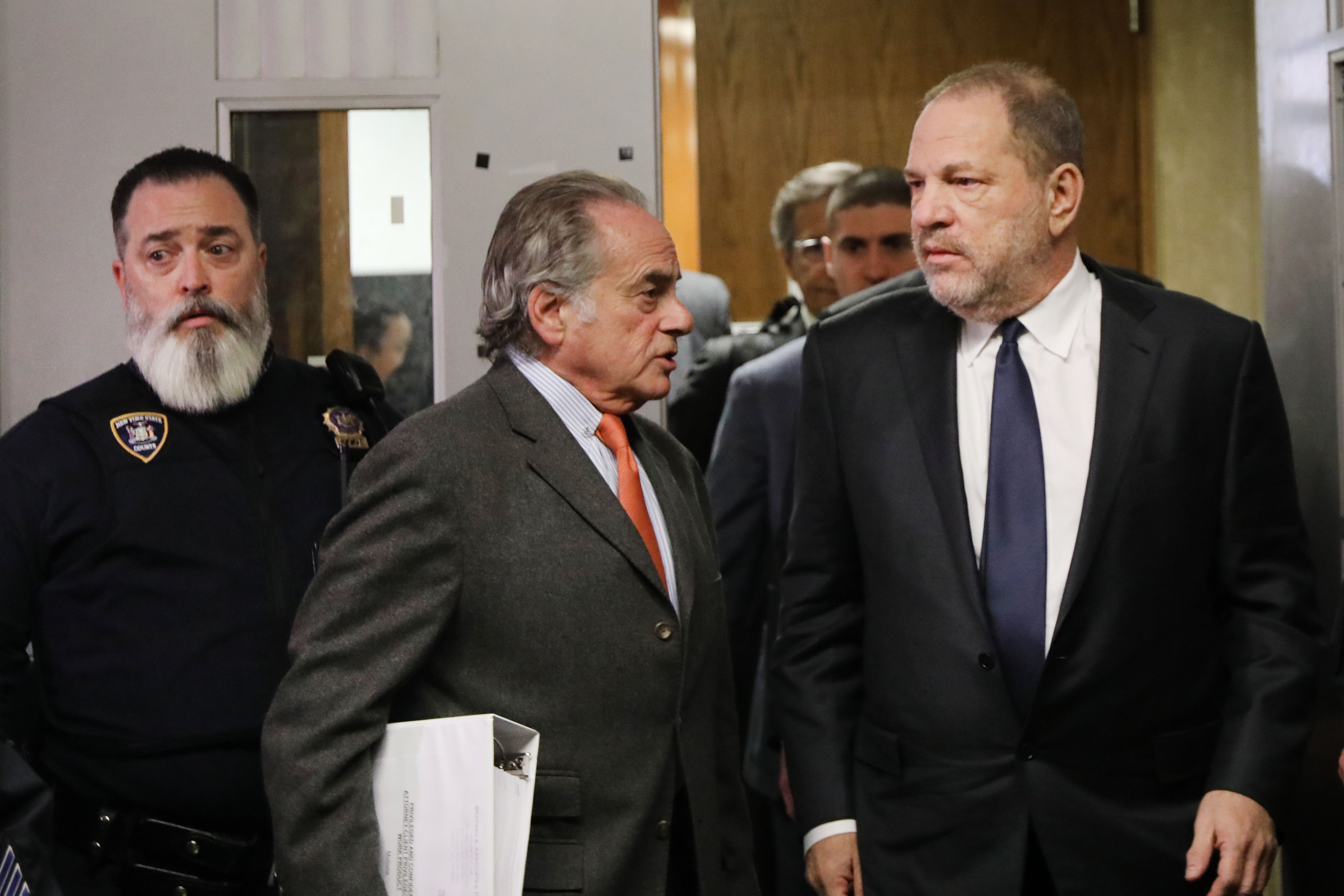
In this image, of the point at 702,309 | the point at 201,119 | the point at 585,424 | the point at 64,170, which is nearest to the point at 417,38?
the point at 201,119

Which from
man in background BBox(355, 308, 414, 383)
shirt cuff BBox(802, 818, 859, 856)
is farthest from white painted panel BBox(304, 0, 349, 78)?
shirt cuff BBox(802, 818, 859, 856)

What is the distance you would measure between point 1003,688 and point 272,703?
0.94 metres

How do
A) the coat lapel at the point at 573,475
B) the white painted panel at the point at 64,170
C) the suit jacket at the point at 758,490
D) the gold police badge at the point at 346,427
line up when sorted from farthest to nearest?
the suit jacket at the point at 758,490
the white painted panel at the point at 64,170
the gold police badge at the point at 346,427
the coat lapel at the point at 573,475

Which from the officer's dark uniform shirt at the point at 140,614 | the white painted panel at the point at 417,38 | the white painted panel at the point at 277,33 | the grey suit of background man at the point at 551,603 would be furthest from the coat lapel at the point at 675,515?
the white painted panel at the point at 277,33

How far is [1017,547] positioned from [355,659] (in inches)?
34.6

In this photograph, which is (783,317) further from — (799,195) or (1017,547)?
(1017,547)

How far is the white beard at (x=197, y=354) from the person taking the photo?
2156 millimetres

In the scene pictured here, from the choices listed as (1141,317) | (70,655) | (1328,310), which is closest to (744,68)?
(1328,310)

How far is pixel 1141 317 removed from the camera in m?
1.93

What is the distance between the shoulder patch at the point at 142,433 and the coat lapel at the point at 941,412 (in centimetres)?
114

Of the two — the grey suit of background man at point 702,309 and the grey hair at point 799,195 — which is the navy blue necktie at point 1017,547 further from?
the grey suit of background man at point 702,309

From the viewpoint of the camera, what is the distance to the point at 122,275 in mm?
2307

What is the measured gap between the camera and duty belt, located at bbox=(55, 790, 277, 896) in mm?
2006

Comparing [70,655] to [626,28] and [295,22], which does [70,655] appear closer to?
[295,22]
